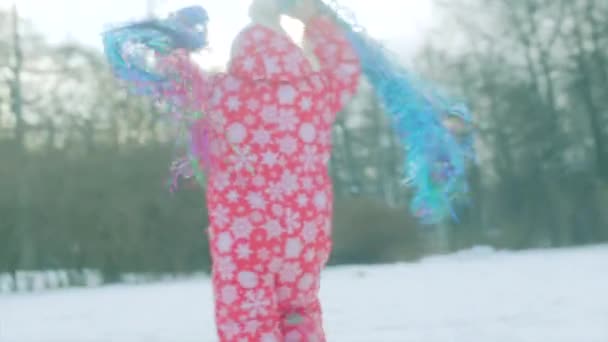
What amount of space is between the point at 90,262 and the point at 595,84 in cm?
1022

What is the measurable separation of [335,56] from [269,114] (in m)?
0.30

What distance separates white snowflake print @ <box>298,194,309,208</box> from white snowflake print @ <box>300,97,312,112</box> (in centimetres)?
23

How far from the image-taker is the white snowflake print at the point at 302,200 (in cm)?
215

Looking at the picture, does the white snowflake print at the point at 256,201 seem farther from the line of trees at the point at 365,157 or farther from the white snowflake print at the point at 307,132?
the line of trees at the point at 365,157

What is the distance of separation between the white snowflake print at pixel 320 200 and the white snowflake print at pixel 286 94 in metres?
0.25

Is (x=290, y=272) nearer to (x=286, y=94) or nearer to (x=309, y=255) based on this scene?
(x=309, y=255)

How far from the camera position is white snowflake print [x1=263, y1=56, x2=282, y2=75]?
2160 mm

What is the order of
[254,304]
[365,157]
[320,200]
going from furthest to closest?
[365,157] < [320,200] < [254,304]

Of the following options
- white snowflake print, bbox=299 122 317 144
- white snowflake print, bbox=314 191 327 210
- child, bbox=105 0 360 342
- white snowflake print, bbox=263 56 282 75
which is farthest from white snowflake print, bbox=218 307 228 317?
white snowflake print, bbox=263 56 282 75

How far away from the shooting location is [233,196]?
213 cm

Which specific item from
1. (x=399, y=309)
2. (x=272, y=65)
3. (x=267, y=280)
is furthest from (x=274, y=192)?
(x=399, y=309)

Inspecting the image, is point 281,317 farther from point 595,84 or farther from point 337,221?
point 595,84

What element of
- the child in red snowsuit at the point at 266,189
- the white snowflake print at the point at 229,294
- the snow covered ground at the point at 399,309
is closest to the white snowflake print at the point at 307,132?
the child in red snowsuit at the point at 266,189

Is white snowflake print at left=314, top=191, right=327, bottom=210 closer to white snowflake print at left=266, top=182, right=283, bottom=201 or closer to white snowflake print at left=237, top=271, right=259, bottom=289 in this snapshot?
white snowflake print at left=266, top=182, right=283, bottom=201
